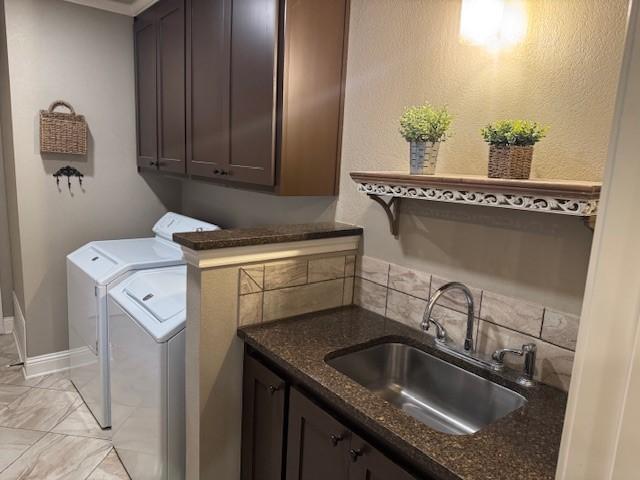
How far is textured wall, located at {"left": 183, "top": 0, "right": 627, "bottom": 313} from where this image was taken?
1.21m

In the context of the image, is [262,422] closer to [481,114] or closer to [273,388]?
[273,388]

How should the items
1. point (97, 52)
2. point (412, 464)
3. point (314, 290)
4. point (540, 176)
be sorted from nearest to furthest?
point (412, 464) → point (540, 176) → point (314, 290) → point (97, 52)

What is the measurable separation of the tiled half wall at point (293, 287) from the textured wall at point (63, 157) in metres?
1.99

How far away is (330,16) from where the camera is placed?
1.85 m

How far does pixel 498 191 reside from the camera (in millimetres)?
1163

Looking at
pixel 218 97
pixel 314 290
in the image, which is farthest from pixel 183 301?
pixel 218 97

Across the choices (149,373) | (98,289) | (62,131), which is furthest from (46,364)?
(149,373)

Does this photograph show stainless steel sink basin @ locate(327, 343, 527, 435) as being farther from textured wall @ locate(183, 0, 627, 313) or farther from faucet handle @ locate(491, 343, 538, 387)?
textured wall @ locate(183, 0, 627, 313)

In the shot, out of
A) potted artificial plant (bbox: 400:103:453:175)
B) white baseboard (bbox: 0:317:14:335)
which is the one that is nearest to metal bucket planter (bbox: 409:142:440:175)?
potted artificial plant (bbox: 400:103:453:175)

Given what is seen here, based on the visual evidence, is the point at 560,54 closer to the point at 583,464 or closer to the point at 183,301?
the point at 583,464

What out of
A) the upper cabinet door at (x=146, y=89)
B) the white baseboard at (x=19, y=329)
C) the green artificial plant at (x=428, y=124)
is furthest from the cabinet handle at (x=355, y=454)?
the white baseboard at (x=19, y=329)

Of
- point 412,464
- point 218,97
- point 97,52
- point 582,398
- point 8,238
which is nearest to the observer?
point 582,398

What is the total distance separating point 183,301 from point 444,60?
1.39m

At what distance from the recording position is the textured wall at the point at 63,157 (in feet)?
8.93
